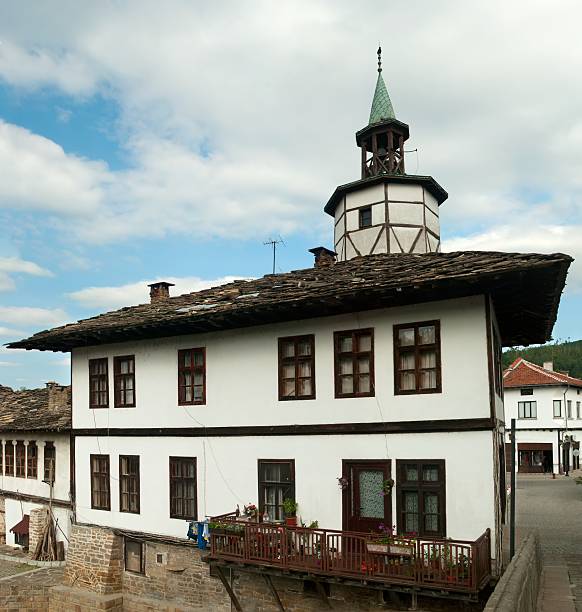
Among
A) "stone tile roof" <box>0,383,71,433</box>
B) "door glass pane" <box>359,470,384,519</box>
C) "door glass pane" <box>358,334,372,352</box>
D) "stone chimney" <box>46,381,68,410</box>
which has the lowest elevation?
"door glass pane" <box>359,470,384,519</box>

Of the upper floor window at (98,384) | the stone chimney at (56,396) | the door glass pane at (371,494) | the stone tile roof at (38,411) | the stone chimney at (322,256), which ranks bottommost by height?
the door glass pane at (371,494)

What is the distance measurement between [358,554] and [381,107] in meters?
17.3

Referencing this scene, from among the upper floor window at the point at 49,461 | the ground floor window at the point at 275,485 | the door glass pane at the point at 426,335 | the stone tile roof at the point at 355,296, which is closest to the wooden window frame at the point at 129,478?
the stone tile roof at the point at 355,296

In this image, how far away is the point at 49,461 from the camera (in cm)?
2619

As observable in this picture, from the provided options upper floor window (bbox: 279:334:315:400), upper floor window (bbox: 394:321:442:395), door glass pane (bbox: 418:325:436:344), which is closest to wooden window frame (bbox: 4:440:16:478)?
upper floor window (bbox: 279:334:315:400)

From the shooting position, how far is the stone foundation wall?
19844mm

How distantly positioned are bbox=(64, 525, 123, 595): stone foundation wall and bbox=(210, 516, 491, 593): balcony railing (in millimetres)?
5297

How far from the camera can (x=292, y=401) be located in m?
16.7

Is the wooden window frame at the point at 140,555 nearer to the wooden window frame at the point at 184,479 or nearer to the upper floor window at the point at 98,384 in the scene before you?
the wooden window frame at the point at 184,479

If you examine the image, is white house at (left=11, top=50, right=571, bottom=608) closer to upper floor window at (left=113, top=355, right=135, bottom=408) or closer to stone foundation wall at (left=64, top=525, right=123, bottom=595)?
upper floor window at (left=113, top=355, right=135, bottom=408)

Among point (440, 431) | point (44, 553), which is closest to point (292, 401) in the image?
point (440, 431)

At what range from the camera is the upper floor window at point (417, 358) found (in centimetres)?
1477

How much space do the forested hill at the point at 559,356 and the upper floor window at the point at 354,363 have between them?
8991 centimetres

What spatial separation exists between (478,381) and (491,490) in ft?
7.34
